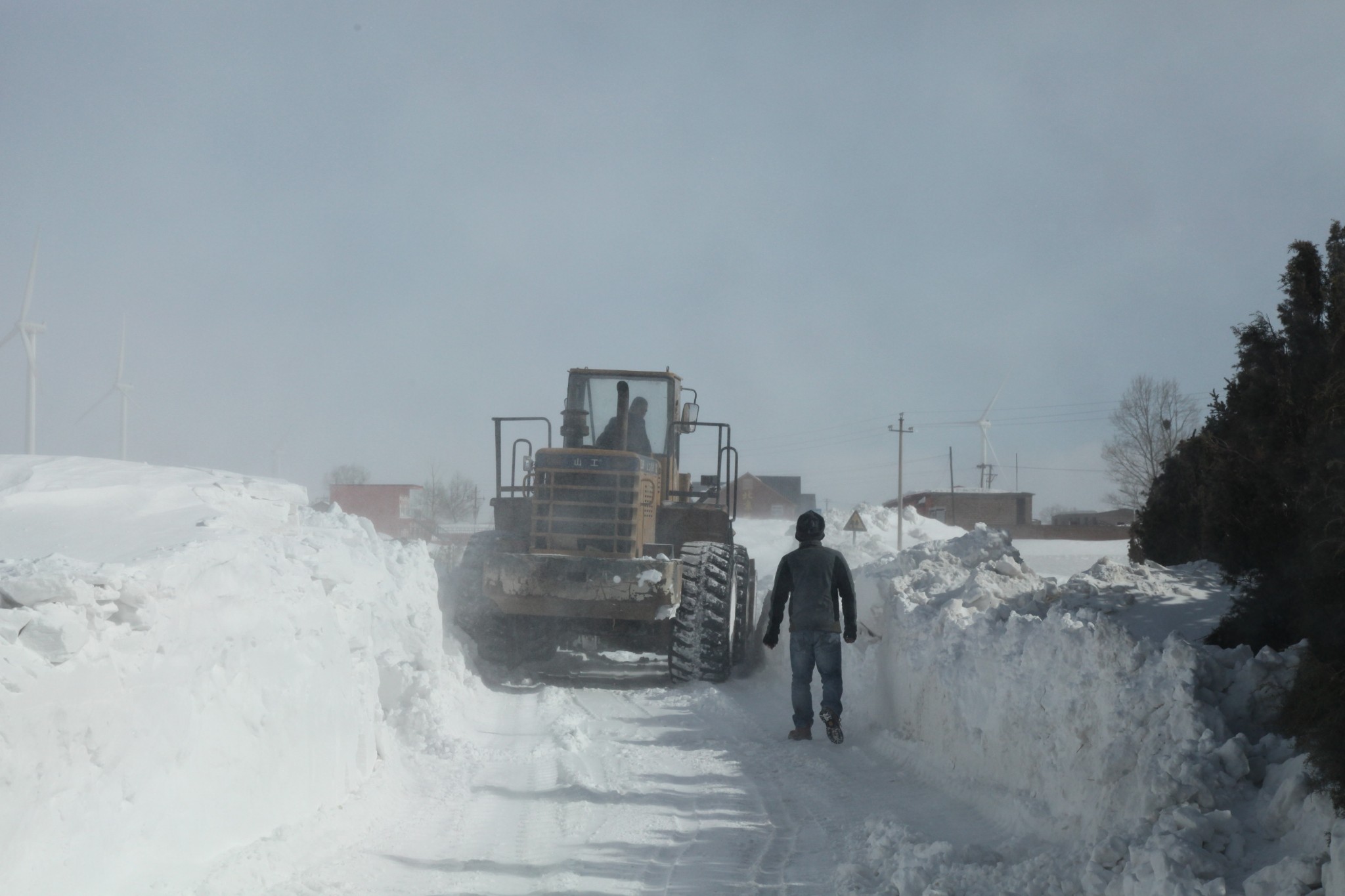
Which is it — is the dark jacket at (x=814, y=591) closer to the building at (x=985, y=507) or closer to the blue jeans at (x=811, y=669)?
the blue jeans at (x=811, y=669)

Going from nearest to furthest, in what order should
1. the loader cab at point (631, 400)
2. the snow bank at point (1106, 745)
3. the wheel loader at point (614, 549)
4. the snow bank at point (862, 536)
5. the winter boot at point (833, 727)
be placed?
the snow bank at point (1106, 745) → the winter boot at point (833, 727) → the wheel loader at point (614, 549) → the loader cab at point (631, 400) → the snow bank at point (862, 536)

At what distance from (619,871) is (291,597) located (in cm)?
216

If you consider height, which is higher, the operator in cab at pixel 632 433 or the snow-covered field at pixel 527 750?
the operator in cab at pixel 632 433

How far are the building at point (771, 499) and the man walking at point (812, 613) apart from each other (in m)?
59.1

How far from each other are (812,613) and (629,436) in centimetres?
408

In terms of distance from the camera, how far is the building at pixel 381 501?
31.8 metres

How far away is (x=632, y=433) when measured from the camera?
37.3 feet

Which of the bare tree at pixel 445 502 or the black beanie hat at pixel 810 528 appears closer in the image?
the black beanie hat at pixel 810 528

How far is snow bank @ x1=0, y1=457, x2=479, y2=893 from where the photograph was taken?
132 inches

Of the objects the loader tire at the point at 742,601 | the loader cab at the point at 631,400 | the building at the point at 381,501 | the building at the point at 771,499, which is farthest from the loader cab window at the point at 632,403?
the building at the point at 771,499

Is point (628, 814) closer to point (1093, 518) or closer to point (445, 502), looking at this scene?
point (445, 502)

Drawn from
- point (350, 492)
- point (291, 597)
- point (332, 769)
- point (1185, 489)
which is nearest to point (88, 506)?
point (291, 597)

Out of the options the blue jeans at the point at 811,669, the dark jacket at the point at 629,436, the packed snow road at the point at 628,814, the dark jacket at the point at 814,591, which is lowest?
the packed snow road at the point at 628,814

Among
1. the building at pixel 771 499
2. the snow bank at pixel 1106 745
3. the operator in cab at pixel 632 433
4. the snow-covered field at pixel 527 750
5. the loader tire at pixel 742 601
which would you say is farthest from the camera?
the building at pixel 771 499
